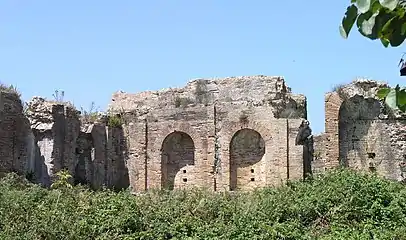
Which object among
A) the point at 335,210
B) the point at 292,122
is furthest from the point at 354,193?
the point at 292,122

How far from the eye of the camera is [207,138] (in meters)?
21.6

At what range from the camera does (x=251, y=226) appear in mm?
12312

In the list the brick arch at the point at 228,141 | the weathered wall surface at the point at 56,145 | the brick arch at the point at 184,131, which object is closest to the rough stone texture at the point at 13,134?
the weathered wall surface at the point at 56,145

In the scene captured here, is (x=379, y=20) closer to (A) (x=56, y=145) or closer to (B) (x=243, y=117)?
(A) (x=56, y=145)

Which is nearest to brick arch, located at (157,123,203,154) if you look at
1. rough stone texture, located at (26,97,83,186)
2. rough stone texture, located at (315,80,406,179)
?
rough stone texture, located at (26,97,83,186)

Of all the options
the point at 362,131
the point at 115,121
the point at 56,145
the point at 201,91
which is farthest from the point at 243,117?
the point at 56,145

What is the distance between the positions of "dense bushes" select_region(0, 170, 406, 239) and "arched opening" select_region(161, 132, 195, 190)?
22.1 ft

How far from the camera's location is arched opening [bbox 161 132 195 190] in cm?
2217

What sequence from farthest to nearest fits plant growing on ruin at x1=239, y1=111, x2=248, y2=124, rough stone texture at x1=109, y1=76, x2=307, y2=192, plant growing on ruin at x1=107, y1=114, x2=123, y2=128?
plant growing on ruin at x1=107, y1=114, x2=123, y2=128
plant growing on ruin at x1=239, y1=111, x2=248, y2=124
rough stone texture at x1=109, y1=76, x2=307, y2=192

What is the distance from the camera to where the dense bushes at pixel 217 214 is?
12125 mm

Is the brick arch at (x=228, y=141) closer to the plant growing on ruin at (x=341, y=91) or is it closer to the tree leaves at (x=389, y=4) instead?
the plant growing on ruin at (x=341, y=91)

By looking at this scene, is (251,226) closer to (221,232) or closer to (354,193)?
(221,232)

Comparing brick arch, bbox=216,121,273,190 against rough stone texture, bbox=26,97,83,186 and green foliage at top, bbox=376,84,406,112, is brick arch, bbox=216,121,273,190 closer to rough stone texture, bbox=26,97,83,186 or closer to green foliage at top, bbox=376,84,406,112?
rough stone texture, bbox=26,97,83,186

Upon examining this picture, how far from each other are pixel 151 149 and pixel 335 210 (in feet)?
32.7
